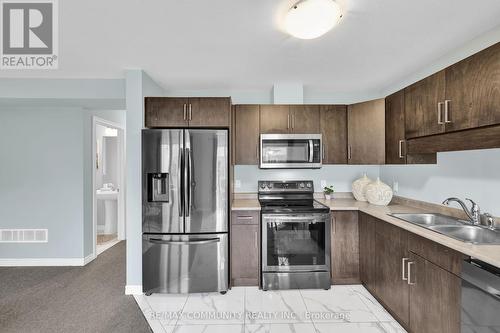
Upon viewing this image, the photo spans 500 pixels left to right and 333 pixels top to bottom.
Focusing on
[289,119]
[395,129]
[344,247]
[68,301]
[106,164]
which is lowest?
[68,301]

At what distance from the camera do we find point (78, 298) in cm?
274

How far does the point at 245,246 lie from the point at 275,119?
1578 mm

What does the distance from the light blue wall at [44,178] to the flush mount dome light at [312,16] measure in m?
3.21

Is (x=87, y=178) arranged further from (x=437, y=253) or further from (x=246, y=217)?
(x=437, y=253)

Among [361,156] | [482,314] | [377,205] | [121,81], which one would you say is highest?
[121,81]

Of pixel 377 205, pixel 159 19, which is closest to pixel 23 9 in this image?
pixel 159 19

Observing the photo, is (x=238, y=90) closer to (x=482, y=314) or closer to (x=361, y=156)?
(x=361, y=156)

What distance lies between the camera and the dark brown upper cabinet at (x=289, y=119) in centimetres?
329

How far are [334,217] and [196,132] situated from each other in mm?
1799

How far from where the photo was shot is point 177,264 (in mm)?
2764

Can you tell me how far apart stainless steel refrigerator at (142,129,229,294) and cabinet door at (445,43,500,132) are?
78.9 inches

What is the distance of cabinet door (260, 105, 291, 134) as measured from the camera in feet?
10.8

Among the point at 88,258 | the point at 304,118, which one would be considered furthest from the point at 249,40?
the point at 88,258

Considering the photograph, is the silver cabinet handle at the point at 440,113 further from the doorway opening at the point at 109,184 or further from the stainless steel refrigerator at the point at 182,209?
the doorway opening at the point at 109,184
